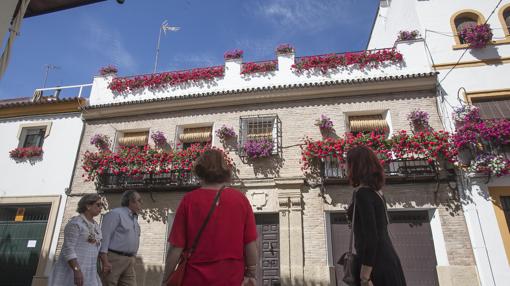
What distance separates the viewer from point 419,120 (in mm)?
9211

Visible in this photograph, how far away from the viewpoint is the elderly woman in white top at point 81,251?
426 cm

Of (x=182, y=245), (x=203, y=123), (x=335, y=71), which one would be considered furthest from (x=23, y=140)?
(x=182, y=245)

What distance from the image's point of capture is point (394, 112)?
971cm

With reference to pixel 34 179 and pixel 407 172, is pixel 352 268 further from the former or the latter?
pixel 34 179

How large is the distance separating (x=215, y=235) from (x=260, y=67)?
31.4 feet

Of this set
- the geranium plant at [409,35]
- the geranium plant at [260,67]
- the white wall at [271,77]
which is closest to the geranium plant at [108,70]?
the white wall at [271,77]

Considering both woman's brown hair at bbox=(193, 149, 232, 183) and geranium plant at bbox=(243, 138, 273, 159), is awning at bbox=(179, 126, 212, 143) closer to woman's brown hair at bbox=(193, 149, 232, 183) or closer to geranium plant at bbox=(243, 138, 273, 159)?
geranium plant at bbox=(243, 138, 273, 159)

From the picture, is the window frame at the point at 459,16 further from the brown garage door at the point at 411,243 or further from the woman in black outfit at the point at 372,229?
the woman in black outfit at the point at 372,229

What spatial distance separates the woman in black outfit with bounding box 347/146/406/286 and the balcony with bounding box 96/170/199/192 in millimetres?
7595

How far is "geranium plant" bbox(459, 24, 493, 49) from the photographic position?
952 cm

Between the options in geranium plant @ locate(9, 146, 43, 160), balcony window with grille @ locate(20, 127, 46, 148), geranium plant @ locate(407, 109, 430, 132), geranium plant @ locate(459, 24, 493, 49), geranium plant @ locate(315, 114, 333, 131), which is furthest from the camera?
balcony window with grille @ locate(20, 127, 46, 148)

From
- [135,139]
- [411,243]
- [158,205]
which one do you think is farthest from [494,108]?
[135,139]

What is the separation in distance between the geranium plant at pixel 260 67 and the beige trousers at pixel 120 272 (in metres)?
7.78

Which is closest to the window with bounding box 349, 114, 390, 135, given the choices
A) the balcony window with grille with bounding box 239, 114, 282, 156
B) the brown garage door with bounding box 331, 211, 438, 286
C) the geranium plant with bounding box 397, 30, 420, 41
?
the balcony window with grille with bounding box 239, 114, 282, 156
